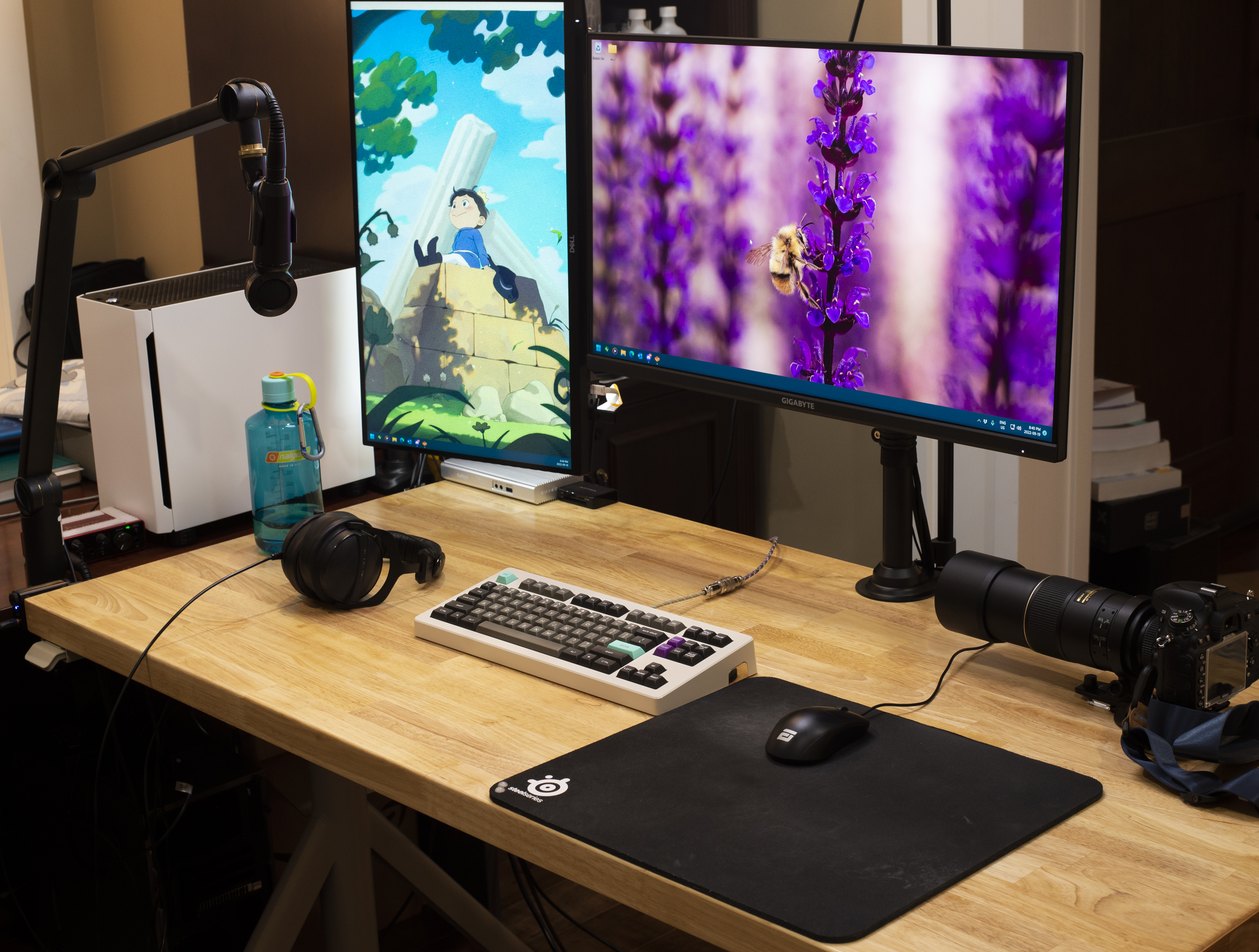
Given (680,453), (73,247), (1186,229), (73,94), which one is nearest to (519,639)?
(73,247)

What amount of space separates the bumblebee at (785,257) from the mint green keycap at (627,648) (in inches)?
16.5

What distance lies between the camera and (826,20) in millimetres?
2537

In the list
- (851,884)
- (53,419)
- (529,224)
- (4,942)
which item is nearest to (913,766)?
(851,884)

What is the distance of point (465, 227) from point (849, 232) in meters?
0.59

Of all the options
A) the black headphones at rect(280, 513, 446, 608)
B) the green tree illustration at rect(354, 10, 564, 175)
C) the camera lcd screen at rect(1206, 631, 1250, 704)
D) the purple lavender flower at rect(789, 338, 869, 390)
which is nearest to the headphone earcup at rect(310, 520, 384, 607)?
the black headphones at rect(280, 513, 446, 608)

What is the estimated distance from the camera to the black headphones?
1438 mm

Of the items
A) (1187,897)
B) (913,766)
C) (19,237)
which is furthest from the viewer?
(19,237)

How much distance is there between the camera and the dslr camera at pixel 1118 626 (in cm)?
110

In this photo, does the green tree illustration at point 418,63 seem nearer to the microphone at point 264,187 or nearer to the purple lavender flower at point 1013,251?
the microphone at point 264,187

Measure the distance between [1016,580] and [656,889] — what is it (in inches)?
19.6

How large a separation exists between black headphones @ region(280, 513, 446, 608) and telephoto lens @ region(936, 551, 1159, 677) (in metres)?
0.59

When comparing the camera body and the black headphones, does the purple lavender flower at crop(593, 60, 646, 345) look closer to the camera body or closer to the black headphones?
the black headphones

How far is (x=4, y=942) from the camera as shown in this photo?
2.09 metres

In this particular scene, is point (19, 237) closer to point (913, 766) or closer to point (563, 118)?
point (563, 118)
